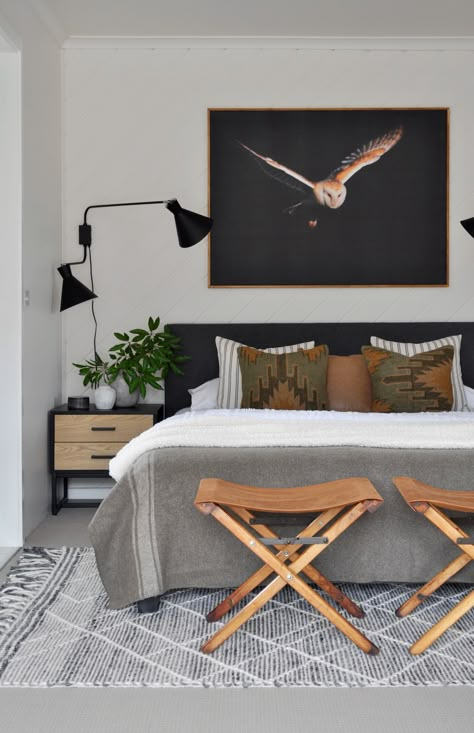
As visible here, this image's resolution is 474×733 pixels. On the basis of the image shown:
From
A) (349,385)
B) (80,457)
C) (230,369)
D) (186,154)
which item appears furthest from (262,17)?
(80,457)

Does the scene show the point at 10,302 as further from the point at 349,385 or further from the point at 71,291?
the point at 349,385

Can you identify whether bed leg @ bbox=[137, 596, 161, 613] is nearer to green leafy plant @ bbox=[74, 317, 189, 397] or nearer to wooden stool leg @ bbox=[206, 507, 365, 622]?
wooden stool leg @ bbox=[206, 507, 365, 622]

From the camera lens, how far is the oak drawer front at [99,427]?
13.7 feet

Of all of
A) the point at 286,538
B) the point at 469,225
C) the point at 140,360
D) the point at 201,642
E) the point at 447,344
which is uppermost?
the point at 469,225

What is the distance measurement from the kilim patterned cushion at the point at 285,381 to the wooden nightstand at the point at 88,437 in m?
0.59

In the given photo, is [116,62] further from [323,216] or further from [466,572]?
[466,572]

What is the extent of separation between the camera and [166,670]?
2.24 meters

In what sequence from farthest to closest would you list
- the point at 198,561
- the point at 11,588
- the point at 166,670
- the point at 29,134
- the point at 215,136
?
1. the point at 215,136
2. the point at 29,134
3. the point at 11,588
4. the point at 198,561
5. the point at 166,670

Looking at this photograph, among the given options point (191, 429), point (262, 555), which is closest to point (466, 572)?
point (262, 555)

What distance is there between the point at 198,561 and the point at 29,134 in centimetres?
236

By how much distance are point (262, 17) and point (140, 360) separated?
6.74 feet

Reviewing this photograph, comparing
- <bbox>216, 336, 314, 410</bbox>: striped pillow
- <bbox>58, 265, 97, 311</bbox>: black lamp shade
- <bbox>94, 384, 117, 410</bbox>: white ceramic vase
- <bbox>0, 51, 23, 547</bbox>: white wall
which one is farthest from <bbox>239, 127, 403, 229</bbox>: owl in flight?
<bbox>94, 384, 117, 410</bbox>: white ceramic vase

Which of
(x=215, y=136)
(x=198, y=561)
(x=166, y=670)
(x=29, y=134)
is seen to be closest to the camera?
(x=166, y=670)

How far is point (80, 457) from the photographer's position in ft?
13.7
